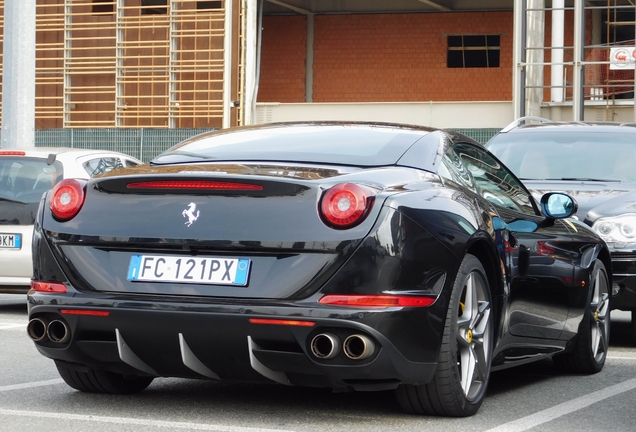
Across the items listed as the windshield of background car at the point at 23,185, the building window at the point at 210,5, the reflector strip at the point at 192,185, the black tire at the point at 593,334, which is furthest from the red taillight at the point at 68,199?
the building window at the point at 210,5

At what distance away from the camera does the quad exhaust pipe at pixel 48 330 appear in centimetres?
497

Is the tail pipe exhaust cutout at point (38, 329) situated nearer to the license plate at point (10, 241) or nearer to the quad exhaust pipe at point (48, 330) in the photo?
the quad exhaust pipe at point (48, 330)

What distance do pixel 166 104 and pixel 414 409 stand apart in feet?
87.1

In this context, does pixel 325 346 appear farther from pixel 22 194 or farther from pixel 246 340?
pixel 22 194

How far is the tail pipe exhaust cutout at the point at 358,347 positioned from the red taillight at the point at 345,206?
44 centimetres

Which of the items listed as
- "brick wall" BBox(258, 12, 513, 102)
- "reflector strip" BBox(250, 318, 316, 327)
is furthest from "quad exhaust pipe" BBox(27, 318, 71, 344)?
"brick wall" BBox(258, 12, 513, 102)

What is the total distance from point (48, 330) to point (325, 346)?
1.22m

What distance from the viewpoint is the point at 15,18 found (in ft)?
53.6

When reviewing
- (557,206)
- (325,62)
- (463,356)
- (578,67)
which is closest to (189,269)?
(463,356)

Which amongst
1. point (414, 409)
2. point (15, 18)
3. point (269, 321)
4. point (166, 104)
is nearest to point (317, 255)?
point (269, 321)

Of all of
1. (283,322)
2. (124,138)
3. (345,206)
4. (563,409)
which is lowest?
(563,409)

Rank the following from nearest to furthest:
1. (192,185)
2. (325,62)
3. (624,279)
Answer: (192,185)
(624,279)
(325,62)

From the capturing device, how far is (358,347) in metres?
4.63

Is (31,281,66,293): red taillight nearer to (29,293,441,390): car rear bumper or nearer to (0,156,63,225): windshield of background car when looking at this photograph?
(29,293,441,390): car rear bumper
